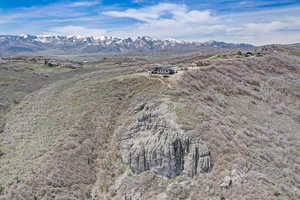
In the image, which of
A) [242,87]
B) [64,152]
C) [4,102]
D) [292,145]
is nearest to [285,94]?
[242,87]

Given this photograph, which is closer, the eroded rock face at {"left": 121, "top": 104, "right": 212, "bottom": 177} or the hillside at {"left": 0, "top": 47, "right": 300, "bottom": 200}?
the hillside at {"left": 0, "top": 47, "right": 300, "bottom": 200}

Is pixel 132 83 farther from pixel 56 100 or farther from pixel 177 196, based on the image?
pixel 177 196

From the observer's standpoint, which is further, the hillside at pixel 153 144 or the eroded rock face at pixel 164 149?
the eroded rock face at pixel 164 149

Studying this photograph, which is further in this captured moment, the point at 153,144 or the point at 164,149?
the point at 153,144
